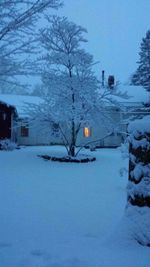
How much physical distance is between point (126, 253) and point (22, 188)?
6732 mm

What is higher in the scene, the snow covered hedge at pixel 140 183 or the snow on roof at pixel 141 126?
the snow on roof at pixel 141 126

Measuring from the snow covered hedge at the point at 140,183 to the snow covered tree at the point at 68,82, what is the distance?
659 inches

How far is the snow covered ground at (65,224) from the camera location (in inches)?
175

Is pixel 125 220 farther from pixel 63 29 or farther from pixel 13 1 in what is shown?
pixel 63 29

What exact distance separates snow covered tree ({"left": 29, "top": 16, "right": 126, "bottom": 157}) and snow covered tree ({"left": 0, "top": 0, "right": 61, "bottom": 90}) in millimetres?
14770

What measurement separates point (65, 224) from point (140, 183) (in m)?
2.12

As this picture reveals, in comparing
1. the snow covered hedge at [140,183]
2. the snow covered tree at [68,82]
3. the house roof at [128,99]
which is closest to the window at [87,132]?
the house roof at [128,99]

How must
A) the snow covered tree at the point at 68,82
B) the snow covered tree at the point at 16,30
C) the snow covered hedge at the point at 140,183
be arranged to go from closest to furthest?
the snow covered hedge at the point at 140,183 → the snow covered tree at the point at 16,30 → the snow covered tree at the point at 68,82

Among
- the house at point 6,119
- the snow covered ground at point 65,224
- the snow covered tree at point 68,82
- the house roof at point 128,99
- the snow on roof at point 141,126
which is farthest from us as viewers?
the house roof at point 128,99

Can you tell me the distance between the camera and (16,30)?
22.7ft

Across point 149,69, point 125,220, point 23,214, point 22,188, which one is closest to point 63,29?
point 22,188

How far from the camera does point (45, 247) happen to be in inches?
194

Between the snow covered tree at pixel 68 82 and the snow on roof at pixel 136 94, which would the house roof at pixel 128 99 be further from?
the snow covered tree at pixel 68 82

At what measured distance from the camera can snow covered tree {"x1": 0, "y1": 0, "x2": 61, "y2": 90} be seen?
6469 millimetres
